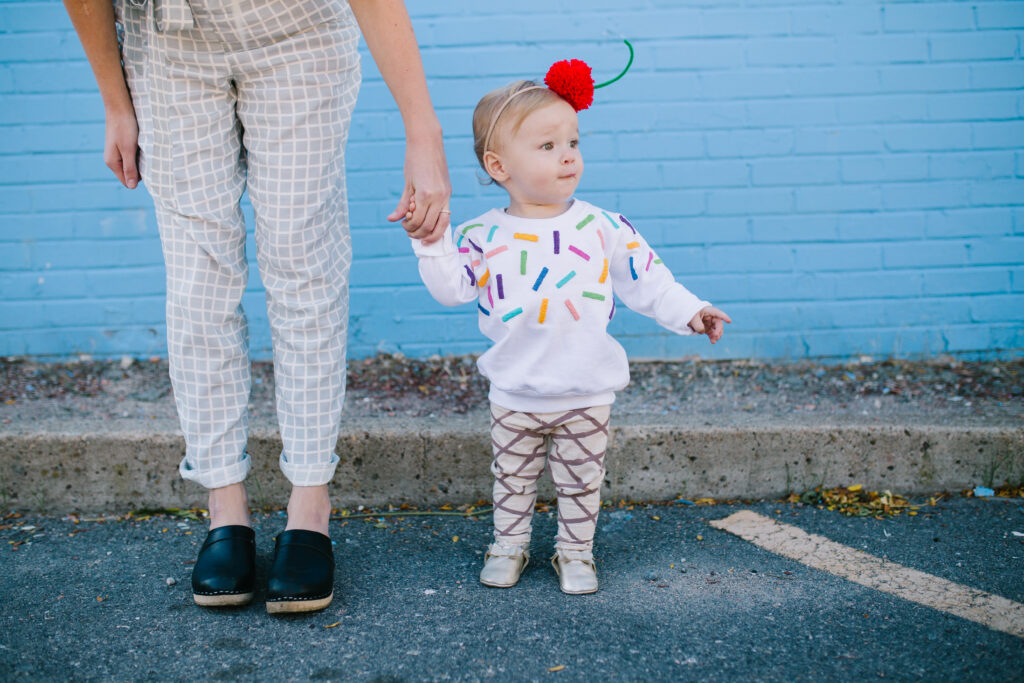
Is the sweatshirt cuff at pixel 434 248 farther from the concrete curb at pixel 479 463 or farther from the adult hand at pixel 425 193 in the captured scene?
the concrete curb at pixel 479 463

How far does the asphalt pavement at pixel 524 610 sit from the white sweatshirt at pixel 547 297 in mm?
509

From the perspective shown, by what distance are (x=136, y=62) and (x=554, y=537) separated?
5.39 ft

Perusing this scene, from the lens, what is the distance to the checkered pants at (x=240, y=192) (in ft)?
6.44

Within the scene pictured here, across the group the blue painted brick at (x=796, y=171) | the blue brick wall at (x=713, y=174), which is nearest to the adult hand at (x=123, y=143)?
the blue brick wall at (x=713, y=174)

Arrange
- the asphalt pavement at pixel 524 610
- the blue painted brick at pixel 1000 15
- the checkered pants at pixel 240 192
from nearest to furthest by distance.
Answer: the asphalt pavement at pixel 524 610 → the checkered pants at pixel 240 192 → the blue painted brick at pixel 1000 15

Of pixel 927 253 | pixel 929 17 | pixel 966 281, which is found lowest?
pixel 966 281

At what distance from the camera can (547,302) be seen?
2051mm

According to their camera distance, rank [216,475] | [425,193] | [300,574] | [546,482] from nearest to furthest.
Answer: [425,193], [300,574], [216,475], [546,482]

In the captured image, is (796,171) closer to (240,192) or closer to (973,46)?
(973,46)

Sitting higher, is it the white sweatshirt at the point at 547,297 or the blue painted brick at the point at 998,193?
the blue painted brick at the point at 998,193

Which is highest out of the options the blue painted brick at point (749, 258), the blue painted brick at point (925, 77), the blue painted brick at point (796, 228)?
the blue painted brick at point (925, 77)

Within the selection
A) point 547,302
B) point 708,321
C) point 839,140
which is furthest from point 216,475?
point 839,140

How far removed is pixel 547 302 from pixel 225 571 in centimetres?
100

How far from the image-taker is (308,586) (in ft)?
6.60
